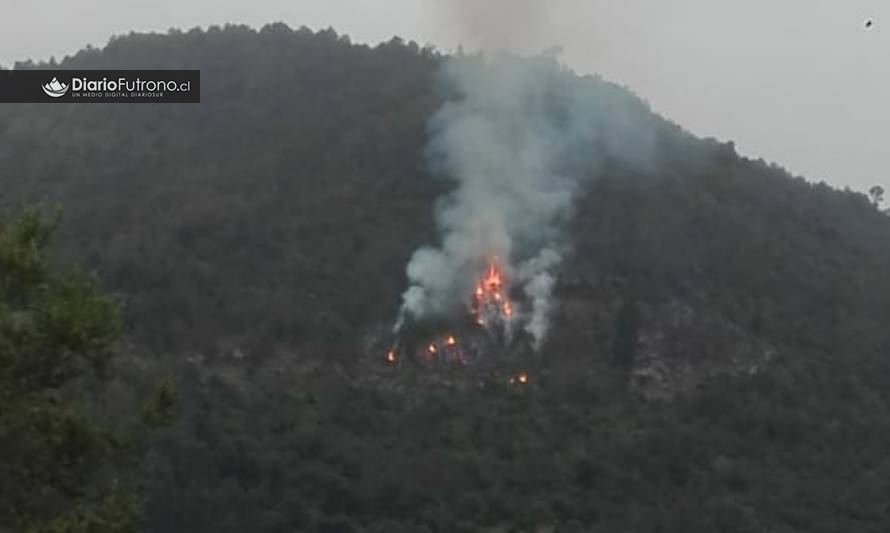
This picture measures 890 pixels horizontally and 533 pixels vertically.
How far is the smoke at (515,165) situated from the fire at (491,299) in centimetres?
45

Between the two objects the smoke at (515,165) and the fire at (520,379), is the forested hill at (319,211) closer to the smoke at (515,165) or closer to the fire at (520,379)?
the smoke at (515,165)

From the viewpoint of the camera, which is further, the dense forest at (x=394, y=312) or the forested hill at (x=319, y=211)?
the forested hill at (x=319, y=211)

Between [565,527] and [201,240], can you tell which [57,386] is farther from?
[201,240]

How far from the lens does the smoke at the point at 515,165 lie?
7431cm

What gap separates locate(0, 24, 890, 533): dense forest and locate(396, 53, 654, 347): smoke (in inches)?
39.6

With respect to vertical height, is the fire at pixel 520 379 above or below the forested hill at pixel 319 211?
below

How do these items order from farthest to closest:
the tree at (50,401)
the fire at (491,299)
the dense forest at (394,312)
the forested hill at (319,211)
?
the forested hill at (319,211) → the fire at (491,299) → the dense forest at (394,312) → the tree at (50,401)

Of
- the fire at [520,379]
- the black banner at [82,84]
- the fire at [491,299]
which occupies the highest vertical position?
the black banner at [82,84]

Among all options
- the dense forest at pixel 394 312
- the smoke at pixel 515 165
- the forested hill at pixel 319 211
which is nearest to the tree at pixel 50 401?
the dense forest at pixel 394 312

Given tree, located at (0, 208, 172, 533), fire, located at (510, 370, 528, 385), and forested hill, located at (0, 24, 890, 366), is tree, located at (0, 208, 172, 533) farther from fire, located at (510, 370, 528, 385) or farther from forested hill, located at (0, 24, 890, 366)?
fire, located at (510, 370, 528, 385)

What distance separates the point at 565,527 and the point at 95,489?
3925 centimetres

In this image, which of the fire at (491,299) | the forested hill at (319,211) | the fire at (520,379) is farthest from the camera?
the forested hill at (319,211)

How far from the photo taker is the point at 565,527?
5491 cm

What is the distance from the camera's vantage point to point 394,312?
72.0 metres
